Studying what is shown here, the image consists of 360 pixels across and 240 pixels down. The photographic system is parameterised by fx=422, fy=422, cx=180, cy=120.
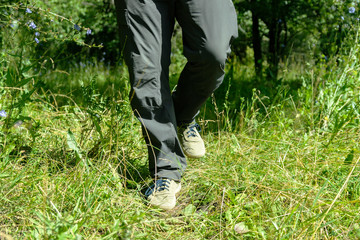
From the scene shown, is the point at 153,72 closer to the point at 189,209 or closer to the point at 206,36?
the point at 206,36

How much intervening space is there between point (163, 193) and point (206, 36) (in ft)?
2.60

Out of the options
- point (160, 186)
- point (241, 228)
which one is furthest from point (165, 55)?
point (241, 228)

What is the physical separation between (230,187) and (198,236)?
38cm

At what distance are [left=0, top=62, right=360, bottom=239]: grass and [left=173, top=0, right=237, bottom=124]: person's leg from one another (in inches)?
20.3

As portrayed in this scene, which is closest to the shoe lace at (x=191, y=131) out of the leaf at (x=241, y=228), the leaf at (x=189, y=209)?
the leaf at (x=189, y=209)

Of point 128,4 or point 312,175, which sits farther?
point 312,175

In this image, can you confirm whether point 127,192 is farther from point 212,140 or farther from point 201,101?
point 212,140

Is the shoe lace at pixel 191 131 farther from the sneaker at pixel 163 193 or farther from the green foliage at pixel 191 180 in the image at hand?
the sneaker at pixel 163 193

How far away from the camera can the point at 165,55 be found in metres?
2.13

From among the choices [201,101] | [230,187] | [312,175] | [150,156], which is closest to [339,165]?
[312,175]

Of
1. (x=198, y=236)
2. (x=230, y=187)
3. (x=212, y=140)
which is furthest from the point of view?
(x=212, y=140)

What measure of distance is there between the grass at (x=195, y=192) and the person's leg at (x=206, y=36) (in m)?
0.52

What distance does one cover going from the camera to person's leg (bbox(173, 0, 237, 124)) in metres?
1.97

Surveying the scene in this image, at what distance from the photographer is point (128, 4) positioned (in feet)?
6.49
